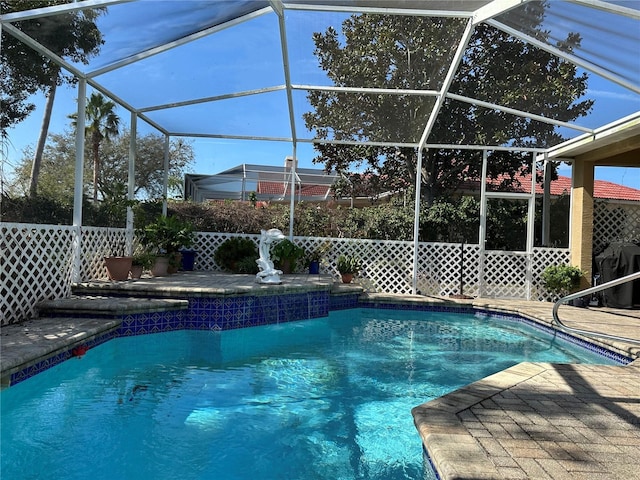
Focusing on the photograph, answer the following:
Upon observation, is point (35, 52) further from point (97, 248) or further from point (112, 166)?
point (112, 166)

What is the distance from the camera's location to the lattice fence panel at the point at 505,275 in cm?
935

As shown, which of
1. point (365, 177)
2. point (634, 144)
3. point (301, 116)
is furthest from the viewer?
point (365, 177)

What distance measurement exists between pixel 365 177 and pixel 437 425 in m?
12.1

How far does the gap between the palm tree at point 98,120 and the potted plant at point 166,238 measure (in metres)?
6.67

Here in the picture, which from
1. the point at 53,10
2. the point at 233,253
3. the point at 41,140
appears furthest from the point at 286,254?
the point at 41,140

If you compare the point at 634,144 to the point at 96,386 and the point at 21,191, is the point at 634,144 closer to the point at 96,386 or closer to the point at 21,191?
the point at 96,386

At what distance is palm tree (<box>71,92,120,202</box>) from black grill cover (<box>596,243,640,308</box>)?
1312 cm

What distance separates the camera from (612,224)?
9.47 meters

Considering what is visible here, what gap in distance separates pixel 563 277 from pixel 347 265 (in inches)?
157

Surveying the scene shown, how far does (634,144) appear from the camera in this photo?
7453mm

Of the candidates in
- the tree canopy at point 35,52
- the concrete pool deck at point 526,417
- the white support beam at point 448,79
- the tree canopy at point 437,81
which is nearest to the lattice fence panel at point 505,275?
the tree canopy at point 437,81

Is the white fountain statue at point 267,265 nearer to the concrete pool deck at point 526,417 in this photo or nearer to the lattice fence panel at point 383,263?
the lattice fence panel at point 383,263

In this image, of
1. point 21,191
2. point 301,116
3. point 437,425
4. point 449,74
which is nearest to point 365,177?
point 301,116

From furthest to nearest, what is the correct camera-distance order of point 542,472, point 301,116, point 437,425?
point 301,116 < point 437,425 < point 542,472
